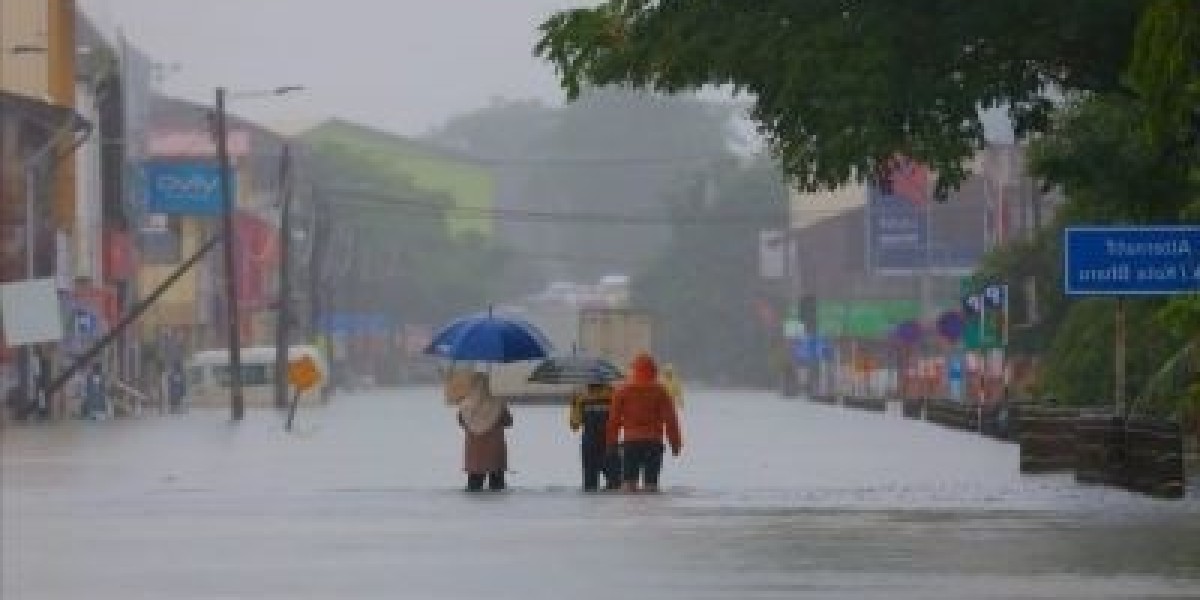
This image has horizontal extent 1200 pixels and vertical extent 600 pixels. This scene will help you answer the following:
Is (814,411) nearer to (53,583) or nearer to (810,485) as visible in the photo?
(810,485)

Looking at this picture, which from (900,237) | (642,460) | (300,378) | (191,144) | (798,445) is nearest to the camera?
(642,460)

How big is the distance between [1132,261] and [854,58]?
607cm

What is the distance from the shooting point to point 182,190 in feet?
344

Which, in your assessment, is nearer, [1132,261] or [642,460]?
[1132,261]

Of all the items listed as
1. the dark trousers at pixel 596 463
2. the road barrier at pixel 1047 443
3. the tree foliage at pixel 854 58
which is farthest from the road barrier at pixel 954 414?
the tree foliage at pixel 854 58

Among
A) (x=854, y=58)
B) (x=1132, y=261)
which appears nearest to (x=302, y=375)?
(x=1132, y=261)

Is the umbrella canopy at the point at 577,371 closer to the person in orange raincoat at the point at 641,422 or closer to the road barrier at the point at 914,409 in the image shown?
the person in orange raincoat at the point at 641,422

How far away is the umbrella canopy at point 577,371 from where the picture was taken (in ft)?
136

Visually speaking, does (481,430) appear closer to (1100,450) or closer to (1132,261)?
(1100,450)

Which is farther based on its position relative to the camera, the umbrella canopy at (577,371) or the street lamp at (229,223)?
the street lamp at (229,223)

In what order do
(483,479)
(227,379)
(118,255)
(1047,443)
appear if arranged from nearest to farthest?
(483,479) < (1047,443) < (118,255) < (227,379)

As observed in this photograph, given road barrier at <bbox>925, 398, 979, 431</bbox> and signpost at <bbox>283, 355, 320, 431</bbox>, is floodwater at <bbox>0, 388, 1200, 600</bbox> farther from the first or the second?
signpost at <bbox>283, 355, 320, 431</bbox>

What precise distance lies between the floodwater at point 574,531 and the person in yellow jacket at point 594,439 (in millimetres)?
386

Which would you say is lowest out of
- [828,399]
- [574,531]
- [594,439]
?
[828,399]
